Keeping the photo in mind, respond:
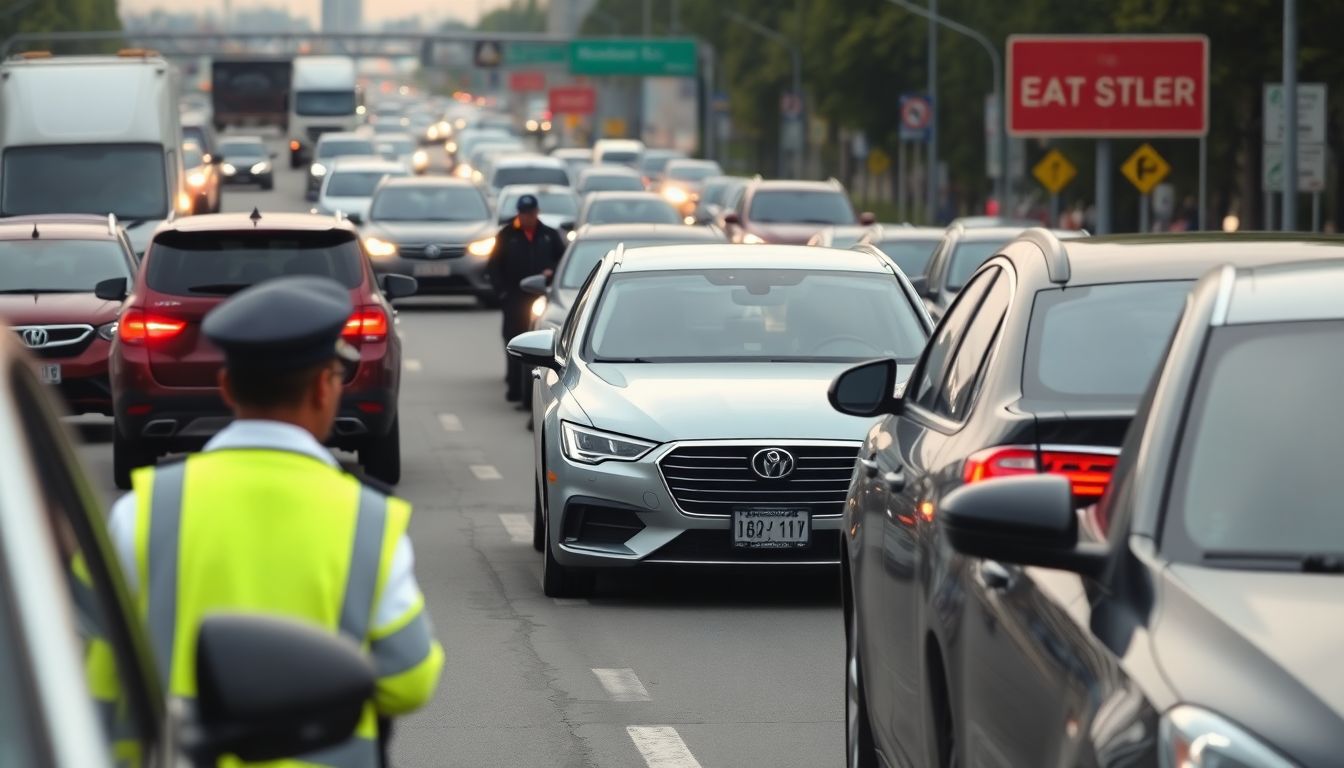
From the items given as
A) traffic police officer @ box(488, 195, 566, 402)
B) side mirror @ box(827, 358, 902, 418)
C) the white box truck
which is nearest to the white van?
traffic police officer @ box(488, 195, 566, 402)

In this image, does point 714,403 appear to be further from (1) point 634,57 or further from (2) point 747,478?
(1) point 634,57

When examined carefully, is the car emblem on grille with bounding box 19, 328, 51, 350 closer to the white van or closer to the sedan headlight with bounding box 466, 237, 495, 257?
the white van

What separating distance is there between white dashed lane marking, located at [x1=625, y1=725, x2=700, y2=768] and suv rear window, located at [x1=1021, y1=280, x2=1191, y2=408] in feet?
7.03

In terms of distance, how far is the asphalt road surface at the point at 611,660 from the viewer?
866cm

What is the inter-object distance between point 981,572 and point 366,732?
1.62 meters

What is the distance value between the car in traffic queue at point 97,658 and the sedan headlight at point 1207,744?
116 centimetres

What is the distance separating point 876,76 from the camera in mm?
79125

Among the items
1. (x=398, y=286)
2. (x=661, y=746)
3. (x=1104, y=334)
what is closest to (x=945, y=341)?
(x=1104, y=334)

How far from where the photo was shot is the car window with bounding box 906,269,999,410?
283 inches

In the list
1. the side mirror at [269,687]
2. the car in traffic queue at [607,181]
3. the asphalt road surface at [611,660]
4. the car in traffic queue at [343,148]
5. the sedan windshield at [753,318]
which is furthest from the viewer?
the car in traffic queue at [343,148]

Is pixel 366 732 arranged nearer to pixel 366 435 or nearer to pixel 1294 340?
pixel 1294 340

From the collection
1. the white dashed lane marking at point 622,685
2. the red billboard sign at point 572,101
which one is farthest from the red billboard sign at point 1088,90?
the red billboard sign at point 572,101

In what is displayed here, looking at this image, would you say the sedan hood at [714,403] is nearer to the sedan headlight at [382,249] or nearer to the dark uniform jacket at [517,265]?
the dark uniform jacket at [517,265]

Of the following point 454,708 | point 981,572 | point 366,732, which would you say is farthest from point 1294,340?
point 454,708
